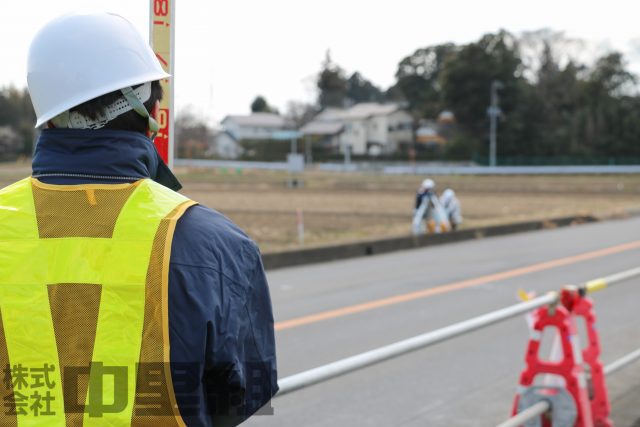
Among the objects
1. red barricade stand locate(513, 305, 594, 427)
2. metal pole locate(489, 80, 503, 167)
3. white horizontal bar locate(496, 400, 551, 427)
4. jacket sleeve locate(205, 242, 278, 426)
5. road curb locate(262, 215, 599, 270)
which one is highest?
metal pole locate(489, 80, 503, 167)

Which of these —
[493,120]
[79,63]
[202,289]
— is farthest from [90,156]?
[493,120]

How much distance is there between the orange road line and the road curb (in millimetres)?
2907

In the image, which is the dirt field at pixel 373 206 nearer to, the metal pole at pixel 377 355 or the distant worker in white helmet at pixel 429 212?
the distant worker in white helmet at pixel 429 212

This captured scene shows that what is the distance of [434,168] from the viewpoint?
70.1 meters

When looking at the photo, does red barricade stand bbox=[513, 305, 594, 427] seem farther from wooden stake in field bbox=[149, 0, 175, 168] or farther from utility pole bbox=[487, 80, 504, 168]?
utility pole bbox=[487, 80, 504, 168]

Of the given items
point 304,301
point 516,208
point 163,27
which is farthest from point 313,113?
point 163,27

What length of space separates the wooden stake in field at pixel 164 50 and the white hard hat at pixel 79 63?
2.21 feet

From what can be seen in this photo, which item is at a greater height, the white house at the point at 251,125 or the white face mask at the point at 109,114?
the white house at the point at 251,125

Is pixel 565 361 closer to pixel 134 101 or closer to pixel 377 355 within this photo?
pixel 377 355

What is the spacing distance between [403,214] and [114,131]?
24.5m

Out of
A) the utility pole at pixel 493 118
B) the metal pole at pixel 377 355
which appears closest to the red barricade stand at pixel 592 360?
the metal pole at pixel 377 355

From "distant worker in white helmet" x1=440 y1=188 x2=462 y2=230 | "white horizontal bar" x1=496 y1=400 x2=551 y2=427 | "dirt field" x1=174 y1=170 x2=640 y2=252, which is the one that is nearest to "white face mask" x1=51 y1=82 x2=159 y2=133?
"white horizontal bar" x1=496 y1=400 x2=551 y2=427

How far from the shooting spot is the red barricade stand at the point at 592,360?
14.5 ft

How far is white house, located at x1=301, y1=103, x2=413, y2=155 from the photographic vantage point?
9606 cm
